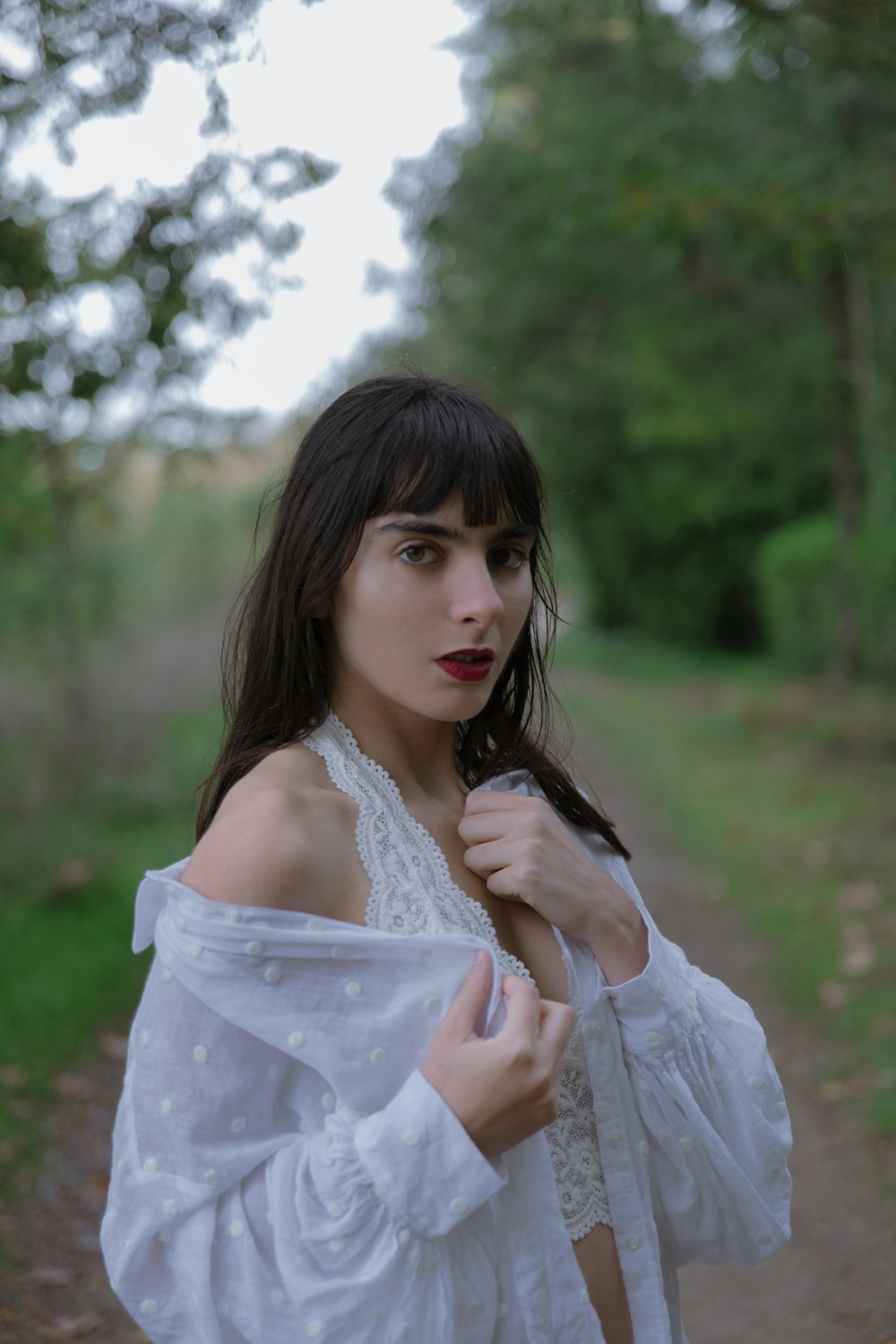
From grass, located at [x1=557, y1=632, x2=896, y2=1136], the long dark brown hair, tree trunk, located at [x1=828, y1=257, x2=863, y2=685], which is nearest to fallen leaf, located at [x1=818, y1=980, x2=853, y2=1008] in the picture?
grass, located at [x1=557, y1=632, x2=896, y2=1136]

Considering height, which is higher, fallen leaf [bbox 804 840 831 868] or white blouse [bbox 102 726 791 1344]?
white blouse [bbox 102 726 791 1344]

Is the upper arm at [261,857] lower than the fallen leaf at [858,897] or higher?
higher

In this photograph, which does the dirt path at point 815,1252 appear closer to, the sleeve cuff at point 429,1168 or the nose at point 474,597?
the sleeve cuff at point 429,1168

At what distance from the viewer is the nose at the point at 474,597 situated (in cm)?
168

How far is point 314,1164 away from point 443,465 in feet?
2.95

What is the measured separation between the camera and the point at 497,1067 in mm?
1449

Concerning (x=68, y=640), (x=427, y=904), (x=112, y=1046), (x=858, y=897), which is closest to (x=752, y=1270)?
(x=112, y=1046)

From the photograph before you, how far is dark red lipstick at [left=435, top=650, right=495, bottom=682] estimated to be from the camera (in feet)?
5.63

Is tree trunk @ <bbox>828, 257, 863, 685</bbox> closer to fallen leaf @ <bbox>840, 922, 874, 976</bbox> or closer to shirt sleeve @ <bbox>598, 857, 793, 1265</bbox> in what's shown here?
fallen leaf @ <bbox>840, 922, 874, 976</bbox>

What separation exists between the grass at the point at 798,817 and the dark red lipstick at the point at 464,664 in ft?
6.14

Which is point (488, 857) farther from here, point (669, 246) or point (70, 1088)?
point (669, 246)

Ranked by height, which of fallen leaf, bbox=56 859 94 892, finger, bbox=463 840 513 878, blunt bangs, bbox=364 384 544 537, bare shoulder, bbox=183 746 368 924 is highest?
blunt bangs, bbox=364 384 544 537

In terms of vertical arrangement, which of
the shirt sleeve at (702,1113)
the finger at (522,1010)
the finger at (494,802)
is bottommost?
the shirt sleeve at (702,1113)

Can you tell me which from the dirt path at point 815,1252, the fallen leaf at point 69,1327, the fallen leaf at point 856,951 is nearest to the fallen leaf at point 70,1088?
the fallen leaf at point 69,1327
